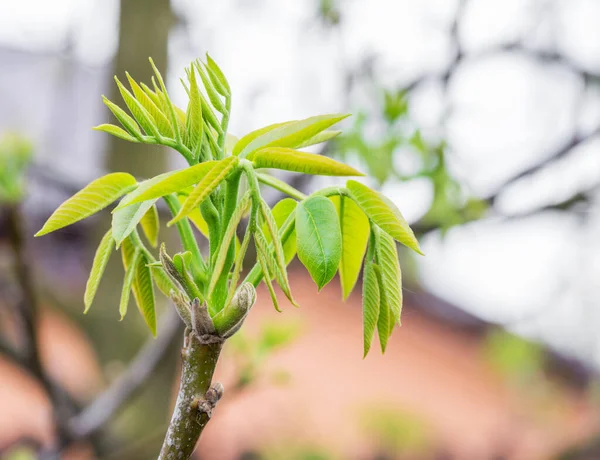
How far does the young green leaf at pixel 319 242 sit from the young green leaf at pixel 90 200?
0.13 m

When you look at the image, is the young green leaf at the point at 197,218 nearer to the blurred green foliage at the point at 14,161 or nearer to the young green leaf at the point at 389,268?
the young green leaf at the point at 389,268

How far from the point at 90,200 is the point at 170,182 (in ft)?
0.31

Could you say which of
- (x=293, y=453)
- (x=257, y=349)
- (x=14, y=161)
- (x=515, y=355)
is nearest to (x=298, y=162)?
(x=257, y=349)

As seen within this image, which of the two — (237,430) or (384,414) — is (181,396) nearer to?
(384,414)

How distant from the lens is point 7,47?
5.84m

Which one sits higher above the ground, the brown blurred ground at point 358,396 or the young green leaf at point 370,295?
the young green leaf at point 370,295

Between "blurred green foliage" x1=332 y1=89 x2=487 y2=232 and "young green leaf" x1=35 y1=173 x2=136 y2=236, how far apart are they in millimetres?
811

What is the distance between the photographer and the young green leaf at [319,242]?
0.38 m

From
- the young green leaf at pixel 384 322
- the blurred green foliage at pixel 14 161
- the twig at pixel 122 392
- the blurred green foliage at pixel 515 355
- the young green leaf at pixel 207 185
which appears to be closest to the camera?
the young green leaf at pixel 207 185

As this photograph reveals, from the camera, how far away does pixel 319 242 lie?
15.1 inches

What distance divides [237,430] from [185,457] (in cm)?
376

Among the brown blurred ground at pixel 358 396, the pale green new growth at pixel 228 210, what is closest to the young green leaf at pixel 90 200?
the pale green new growth at pixel 228 210

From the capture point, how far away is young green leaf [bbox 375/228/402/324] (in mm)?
419

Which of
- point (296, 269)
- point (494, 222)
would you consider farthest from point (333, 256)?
point (296, 269)
